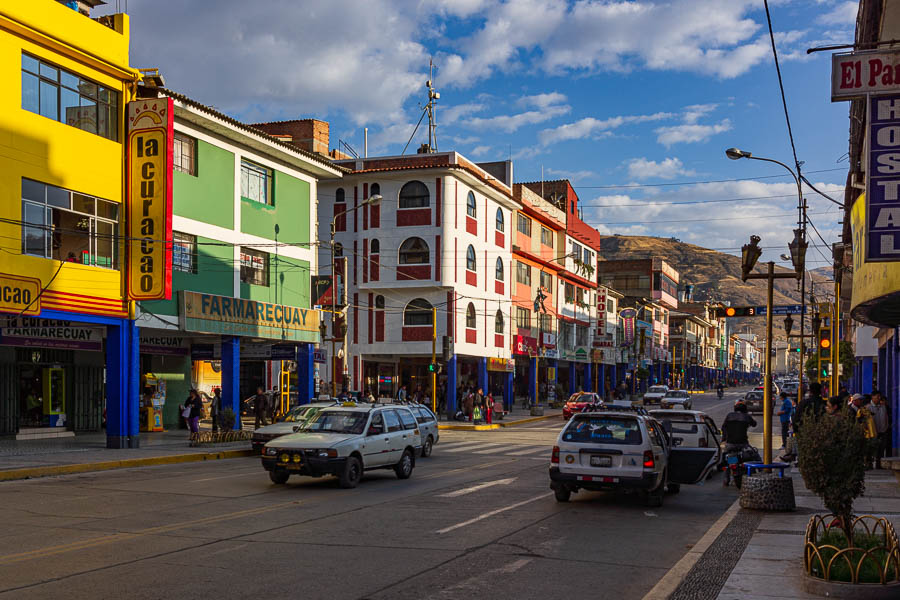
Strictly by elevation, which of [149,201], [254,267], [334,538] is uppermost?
[149,201]

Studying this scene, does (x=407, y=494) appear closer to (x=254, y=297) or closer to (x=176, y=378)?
(x=254, y=297)

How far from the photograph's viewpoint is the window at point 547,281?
214ft

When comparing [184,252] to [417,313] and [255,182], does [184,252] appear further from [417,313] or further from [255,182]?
[417,313]

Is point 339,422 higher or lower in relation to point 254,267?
lower

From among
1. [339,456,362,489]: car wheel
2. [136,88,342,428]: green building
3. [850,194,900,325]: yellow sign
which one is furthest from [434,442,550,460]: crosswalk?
[850,194,900,325]: yellow sign

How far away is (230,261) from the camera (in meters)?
33.0

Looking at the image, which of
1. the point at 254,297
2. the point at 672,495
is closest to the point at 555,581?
the point at 672,495

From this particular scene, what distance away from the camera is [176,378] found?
119 feet

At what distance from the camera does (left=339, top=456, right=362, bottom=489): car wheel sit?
56.5 feet

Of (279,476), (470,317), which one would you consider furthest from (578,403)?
(279,476)

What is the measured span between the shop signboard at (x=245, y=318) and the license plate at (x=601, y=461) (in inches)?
731

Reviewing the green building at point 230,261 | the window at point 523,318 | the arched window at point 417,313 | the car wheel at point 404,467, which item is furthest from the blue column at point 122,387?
the window at point 523,318

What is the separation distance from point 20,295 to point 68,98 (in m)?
6.11

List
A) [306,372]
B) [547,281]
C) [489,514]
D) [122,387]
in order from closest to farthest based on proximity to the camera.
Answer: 1. [489,514]
2. [122,387]
3. [306,372]
4. [547,281]
